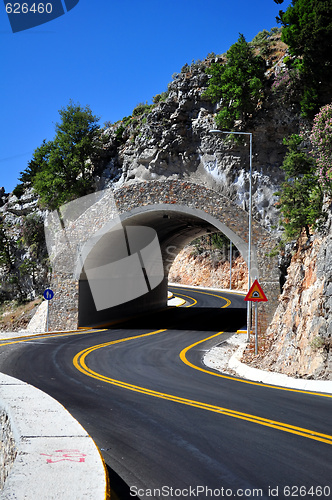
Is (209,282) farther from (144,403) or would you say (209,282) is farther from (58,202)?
(144,403)

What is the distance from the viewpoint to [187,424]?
25.8 feet

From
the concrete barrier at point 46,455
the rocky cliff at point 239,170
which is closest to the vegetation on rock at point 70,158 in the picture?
the rocky cliff at point 239,170

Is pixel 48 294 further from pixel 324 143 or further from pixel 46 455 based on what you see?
pixel 46 455

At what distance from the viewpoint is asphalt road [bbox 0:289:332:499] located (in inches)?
207

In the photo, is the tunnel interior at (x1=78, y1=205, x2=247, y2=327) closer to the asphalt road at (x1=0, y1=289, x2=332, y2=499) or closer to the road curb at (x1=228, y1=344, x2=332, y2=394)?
the road curb at (x1=228, y1=344, x2=332, y2=394)

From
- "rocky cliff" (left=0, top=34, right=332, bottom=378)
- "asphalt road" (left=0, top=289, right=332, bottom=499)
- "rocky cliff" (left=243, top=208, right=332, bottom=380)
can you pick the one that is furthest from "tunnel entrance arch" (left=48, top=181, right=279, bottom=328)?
"asphalt road" (left=0, top=289, right=332, bottom=499)

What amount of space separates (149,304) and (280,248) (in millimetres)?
17186

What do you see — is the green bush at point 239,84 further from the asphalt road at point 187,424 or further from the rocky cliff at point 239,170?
the asphalt road at point 187,424

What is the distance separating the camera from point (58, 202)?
42.6 metres

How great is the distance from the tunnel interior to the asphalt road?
1046 centimetres

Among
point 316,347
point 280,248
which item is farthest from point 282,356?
point 280,248

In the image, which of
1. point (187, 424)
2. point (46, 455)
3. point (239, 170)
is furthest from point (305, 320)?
point (239, 170)

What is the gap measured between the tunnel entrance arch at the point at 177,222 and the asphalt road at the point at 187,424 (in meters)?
7.53

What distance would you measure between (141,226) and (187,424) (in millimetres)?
22491
